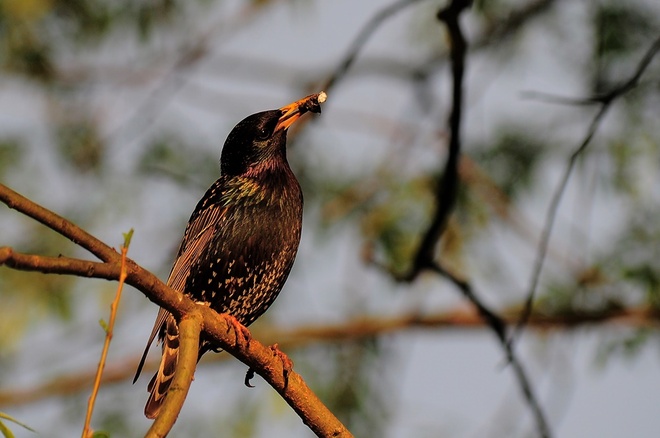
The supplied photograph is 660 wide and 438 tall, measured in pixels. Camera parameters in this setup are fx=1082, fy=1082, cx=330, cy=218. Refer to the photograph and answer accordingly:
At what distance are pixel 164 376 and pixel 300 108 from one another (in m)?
1.34

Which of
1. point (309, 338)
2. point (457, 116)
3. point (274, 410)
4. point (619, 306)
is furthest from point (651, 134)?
point (457, 116)

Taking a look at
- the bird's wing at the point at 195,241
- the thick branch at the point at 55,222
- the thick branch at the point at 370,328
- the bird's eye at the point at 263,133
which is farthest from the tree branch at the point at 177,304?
the thick branch at the point at 370,328

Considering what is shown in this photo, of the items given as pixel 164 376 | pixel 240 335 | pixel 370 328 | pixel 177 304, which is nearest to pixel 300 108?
pixel 164 376

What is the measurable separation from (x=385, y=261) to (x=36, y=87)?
413cm

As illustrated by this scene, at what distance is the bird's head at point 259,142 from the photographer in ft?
17.0

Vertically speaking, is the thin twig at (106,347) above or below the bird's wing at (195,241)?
below

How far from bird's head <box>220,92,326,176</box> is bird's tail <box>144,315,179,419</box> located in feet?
2.98

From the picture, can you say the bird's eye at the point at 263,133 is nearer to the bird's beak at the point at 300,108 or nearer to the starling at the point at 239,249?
the bird's beak at the point at 300,108

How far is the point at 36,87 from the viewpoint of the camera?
10.5 meters

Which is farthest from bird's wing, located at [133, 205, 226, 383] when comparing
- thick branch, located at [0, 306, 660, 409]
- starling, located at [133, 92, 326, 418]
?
thick branch, located at [0, 306, 660, 409]

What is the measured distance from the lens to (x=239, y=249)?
471 centimetres

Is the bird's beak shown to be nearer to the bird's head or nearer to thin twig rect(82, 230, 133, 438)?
the bird's head

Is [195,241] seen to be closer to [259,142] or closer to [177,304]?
[259,142]

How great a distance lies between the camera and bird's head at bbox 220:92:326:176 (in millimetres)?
5172
